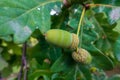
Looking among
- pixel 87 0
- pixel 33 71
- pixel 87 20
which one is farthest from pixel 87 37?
pixel 33 71

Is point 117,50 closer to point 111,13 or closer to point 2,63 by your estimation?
point 111,13

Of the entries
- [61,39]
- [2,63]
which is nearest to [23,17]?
[61,39]

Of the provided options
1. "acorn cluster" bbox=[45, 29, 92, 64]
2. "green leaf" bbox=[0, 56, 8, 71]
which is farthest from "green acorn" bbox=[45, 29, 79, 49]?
"green leaf" bbox=[0, 56, 8, 71]

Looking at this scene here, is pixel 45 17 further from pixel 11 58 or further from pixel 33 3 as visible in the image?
pixel 11 58

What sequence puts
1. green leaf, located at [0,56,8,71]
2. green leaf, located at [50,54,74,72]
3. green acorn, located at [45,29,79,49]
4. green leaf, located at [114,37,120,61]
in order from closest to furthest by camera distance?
green acorn, located at [45,29,79,49], green leaf, located at [50,54,74,72], green leaf, located at [114,37,120,61], green leaf, located at [0,56,8,71]

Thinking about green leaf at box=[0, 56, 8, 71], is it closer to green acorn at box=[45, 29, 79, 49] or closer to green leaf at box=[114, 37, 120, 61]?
green leaf at box=[114, 37, 120, 61]

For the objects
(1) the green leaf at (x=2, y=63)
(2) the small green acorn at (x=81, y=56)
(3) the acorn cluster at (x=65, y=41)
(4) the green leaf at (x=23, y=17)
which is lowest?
(1) the green leaf at (x=2, y=63)

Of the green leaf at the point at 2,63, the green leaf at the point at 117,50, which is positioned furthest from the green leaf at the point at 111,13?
the green leaf at the point at 2,63

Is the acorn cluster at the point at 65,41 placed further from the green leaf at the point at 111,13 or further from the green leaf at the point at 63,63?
the green leaf at the point at 111,13

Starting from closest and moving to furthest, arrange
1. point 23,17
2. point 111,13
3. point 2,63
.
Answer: point 23,17 < point 111,13 < point 2,63
